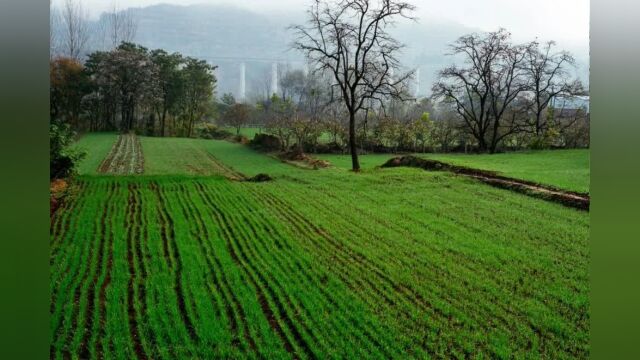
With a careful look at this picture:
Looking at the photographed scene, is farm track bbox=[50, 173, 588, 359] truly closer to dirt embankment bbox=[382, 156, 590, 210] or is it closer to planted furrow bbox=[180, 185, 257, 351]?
planted furrow bbox=[180, 185, 257, 351]

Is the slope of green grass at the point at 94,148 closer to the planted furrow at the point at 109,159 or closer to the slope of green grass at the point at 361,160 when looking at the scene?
the planted furrow at the point at 109,159

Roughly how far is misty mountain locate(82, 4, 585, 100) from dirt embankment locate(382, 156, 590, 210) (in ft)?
3.00

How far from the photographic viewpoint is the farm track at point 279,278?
15.3ft

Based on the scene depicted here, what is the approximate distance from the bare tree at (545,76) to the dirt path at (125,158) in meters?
4.73

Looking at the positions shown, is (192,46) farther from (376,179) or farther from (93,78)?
(376,179)

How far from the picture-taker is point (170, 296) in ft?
16.8

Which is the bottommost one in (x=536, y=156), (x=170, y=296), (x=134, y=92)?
(x=170, y=296)

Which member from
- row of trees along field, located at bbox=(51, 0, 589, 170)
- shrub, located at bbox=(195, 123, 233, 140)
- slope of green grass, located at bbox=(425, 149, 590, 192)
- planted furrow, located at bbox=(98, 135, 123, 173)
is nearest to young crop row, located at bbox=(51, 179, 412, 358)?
planted furrow, located at bbox=(98, 135, 123, 173)

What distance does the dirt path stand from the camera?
6.38 metres

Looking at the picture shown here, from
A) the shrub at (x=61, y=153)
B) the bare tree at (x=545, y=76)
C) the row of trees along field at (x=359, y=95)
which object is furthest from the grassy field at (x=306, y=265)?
the bare tree at (x=545, y=76)
